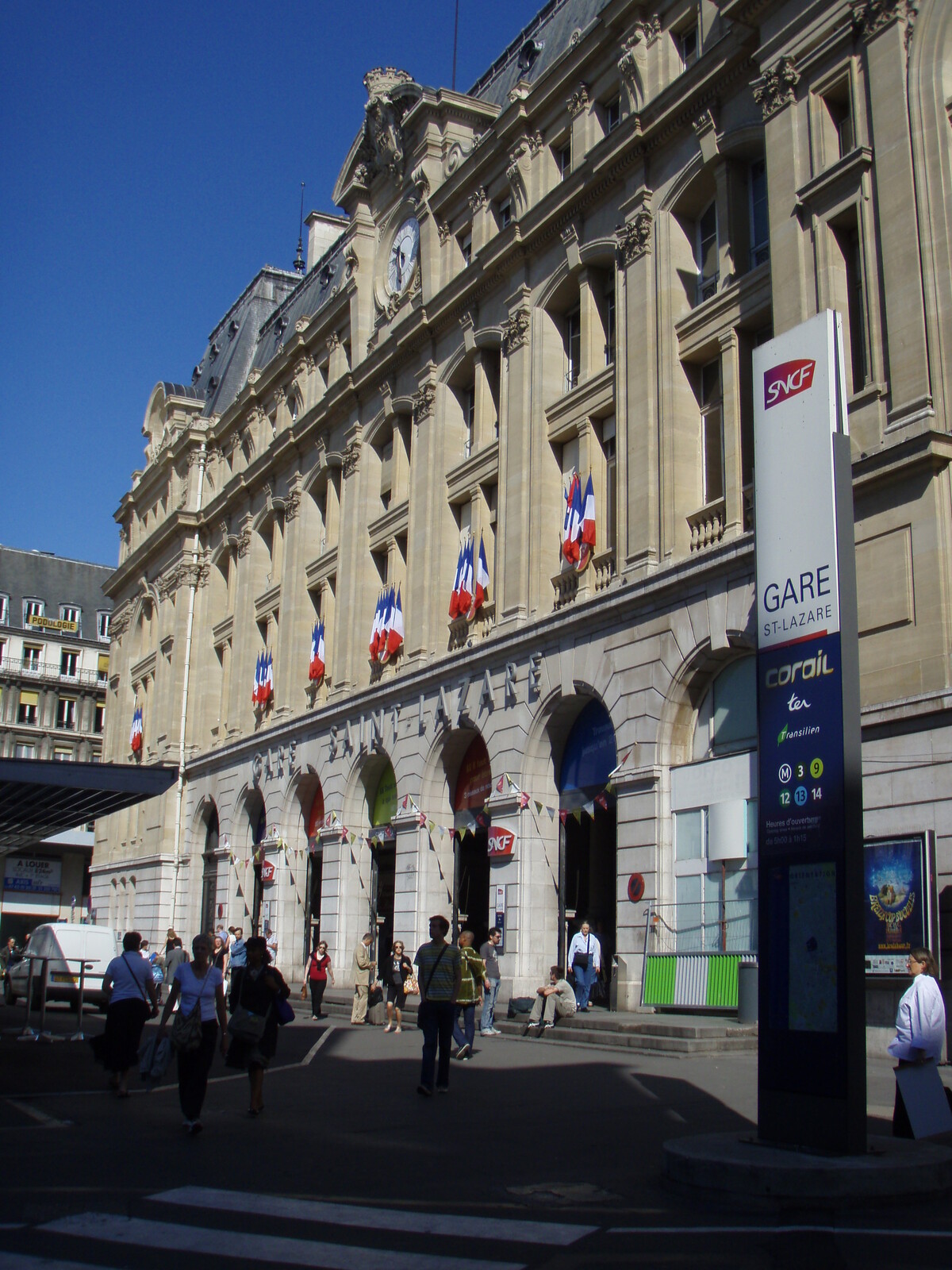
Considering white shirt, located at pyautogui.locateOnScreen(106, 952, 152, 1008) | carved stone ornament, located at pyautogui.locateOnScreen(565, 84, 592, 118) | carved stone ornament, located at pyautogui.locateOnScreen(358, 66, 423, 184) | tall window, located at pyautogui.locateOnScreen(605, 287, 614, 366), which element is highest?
carved stone ornament, located at pyautogui.locateOnScreen(358, 66, 423, 184)

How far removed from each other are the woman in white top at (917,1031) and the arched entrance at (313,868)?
32.2m

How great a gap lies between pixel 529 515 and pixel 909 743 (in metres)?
13.7

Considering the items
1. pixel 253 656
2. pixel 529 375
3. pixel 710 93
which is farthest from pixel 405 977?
pixel 253 656

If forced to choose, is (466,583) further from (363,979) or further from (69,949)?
(69,949)

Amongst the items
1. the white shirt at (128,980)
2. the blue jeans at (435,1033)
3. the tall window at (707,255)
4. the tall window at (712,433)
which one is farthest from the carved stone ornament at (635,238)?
the white shirt at (128,980)

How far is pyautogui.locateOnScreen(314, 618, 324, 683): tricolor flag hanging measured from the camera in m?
41.6

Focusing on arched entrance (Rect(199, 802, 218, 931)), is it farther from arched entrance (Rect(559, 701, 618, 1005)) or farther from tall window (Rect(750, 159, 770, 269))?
tall window (Rect(750, 159, 770, 269))

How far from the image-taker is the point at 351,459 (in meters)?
41.6

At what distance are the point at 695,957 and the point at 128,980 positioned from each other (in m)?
11.2

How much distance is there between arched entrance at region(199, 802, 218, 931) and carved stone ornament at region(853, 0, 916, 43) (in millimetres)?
36637

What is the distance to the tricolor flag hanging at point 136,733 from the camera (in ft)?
194

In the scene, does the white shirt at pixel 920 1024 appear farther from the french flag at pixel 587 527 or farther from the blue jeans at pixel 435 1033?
the french flag at pixel 587 527

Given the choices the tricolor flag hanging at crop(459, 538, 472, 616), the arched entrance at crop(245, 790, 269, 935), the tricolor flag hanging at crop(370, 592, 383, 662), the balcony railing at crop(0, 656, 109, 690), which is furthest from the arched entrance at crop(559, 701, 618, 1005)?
the balcony railing at crop(0, 656, 109, 690)

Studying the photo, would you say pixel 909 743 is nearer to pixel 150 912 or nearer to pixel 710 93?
pixel 710 93
